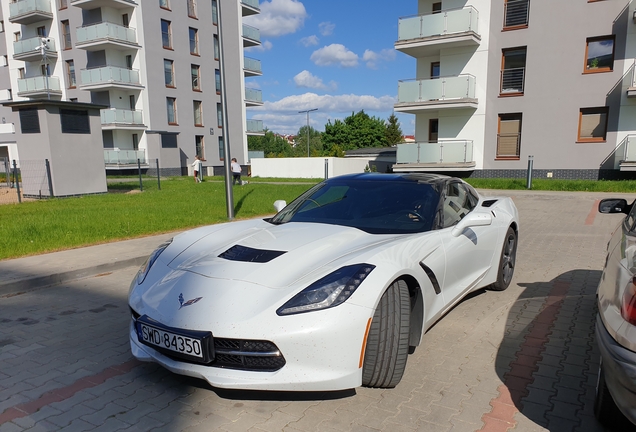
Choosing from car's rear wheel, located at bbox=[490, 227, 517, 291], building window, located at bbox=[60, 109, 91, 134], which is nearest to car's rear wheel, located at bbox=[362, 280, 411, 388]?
car's rear wheel, located at bbox=[490, 227, 517, 291]

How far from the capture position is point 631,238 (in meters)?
2.82

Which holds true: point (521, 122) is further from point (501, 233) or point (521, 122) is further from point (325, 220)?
point (325, 220)

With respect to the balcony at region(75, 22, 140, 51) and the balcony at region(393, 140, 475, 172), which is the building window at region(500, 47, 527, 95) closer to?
the balcony at region(393, 140, 475, 172)

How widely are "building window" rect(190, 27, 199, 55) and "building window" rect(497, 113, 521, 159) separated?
86.8 feet

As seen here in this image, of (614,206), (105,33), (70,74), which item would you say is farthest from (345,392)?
(70,74)

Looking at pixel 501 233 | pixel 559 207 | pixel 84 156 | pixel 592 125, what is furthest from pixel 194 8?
pixel 501 233

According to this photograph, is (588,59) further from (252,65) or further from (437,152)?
(252,65)

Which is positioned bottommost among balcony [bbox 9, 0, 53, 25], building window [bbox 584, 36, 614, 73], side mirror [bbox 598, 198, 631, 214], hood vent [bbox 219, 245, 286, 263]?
hood vent [bbox 219, 245, 286, 263]

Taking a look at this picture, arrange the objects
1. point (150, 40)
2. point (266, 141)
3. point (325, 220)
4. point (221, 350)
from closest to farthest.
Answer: point (221, 350)
point (325, 220)
point (150, 40)
point (266, 141)

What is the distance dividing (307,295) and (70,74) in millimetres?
40540

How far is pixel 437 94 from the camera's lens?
22.4 metres

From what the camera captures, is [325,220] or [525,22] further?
[525,22]

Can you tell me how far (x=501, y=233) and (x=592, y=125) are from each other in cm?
1957

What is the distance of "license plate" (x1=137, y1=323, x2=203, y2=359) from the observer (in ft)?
8.40
